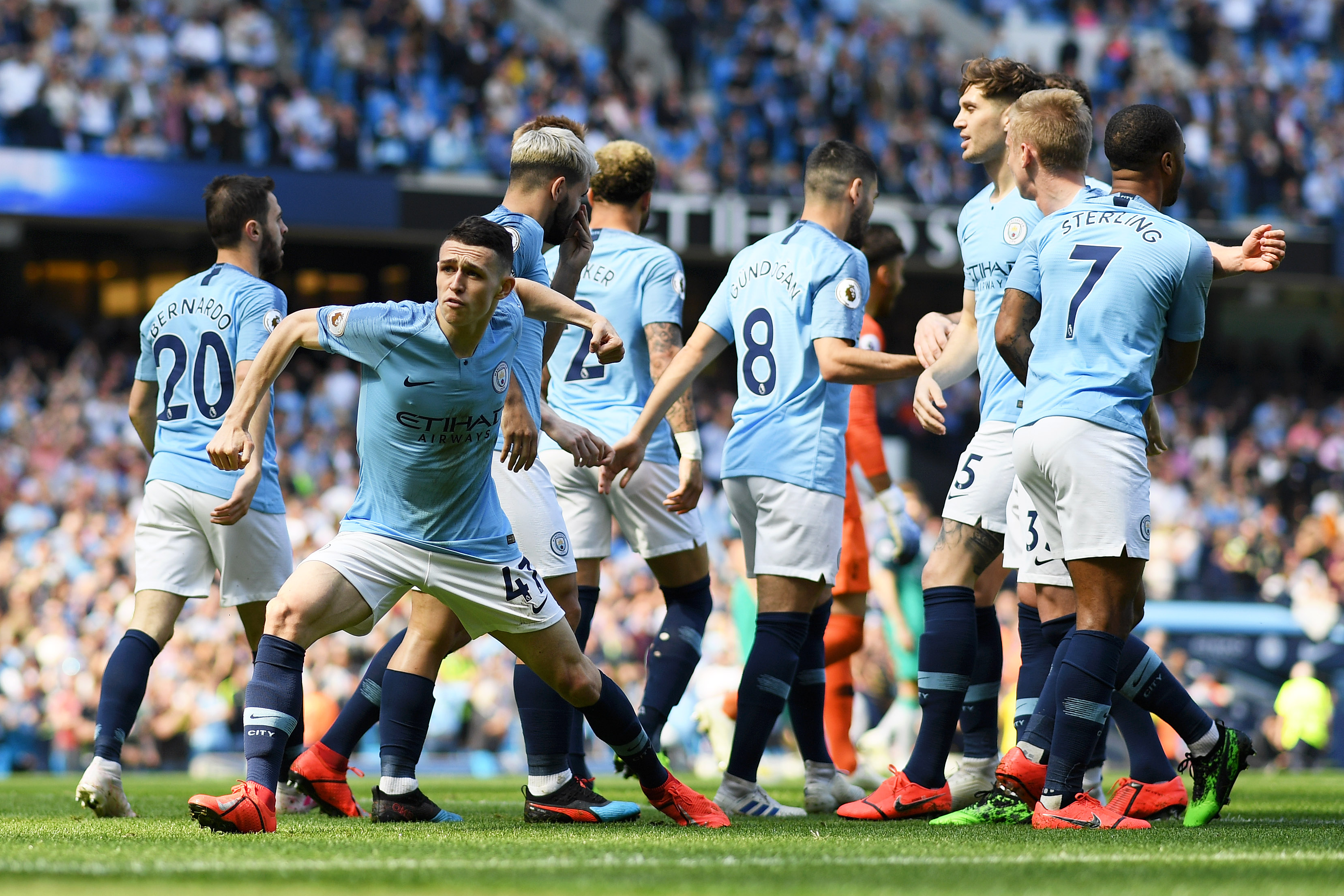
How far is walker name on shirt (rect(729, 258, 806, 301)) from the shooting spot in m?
5.83

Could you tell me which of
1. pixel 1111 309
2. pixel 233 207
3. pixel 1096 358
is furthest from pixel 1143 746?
pixel 233 207

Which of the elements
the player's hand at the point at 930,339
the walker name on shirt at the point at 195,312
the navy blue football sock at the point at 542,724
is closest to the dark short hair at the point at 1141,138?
A: the player's hand at the point at 930,339

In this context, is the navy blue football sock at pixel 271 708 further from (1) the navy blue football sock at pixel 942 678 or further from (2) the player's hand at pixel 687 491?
(1) the navy blue football sock at pixel 942 678

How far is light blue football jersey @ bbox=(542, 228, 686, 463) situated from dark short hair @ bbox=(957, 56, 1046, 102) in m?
1.36

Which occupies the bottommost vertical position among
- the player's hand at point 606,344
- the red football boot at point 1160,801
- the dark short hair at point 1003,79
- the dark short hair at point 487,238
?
the red football boot at point 1160,801

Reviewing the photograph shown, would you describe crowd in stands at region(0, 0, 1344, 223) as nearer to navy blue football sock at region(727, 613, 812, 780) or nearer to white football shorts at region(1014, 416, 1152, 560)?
navy blue football sock at region(727, 613, 812, 780)

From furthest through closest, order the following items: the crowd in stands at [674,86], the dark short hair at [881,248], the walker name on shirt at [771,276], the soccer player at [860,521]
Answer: the crowd in stands at [674,86]
the dark short hair at [881,248]
the soccer player at [860,521]
the walker name on shirt at [771,276]

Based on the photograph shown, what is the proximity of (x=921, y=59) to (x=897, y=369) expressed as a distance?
20.3 metres

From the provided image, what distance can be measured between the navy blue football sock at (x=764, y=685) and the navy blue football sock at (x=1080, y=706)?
1.09 meters

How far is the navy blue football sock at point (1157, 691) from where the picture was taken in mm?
5320

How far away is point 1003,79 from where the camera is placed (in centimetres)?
585

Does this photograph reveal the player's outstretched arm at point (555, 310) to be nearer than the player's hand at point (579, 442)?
Yes

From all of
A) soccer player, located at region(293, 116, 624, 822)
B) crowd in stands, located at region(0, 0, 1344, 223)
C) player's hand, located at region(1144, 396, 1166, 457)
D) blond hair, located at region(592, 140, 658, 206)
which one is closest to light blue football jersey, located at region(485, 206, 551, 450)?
soccer player, located at region(293, 116, 624, 822)

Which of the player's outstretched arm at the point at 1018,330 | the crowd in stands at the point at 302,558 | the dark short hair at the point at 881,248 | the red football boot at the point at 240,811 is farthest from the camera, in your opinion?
the crowd in stands at the point at 302,558
